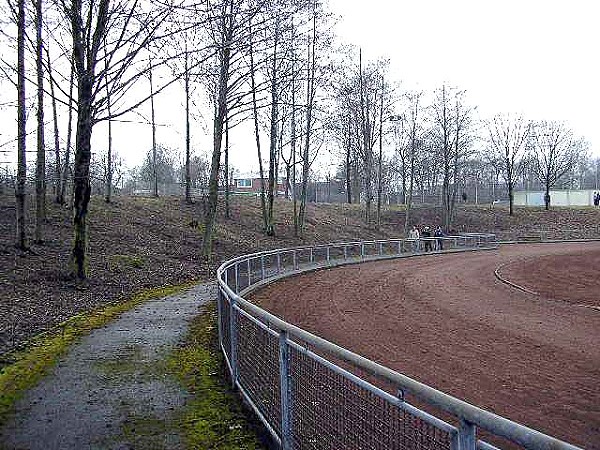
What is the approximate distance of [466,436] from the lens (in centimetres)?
259

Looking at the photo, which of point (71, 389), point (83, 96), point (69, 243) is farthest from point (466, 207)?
point (71, 389)

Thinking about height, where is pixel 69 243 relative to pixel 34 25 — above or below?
below

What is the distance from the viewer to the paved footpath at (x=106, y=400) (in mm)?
5536

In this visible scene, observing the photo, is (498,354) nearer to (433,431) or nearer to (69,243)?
(433,431)

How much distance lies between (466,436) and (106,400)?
5253 mm

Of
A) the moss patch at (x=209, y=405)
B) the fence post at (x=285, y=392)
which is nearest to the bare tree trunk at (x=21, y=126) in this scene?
the moss patch at (x=209, y=405)

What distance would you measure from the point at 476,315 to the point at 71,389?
10.2 m

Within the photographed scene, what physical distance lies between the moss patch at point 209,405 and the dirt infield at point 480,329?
2829 millimetres

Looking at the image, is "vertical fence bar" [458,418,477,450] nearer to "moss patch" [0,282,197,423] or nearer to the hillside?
"moss patch" [0,282,197,423]

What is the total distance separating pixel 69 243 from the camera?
70.9ft

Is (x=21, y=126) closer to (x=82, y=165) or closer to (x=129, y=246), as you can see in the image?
(x=82, y=165)

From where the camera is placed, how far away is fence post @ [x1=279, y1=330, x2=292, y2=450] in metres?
4.80

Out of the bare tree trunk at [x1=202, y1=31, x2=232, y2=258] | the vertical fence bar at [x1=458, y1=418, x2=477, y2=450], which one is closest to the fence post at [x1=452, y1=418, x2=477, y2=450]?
the vertical fence bar at [x1=458, y1=418, x2=477, y2=450]

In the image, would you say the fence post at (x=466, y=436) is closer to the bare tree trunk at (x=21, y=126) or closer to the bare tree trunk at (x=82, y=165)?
the bare tree trunk at (x=82, y=165)
